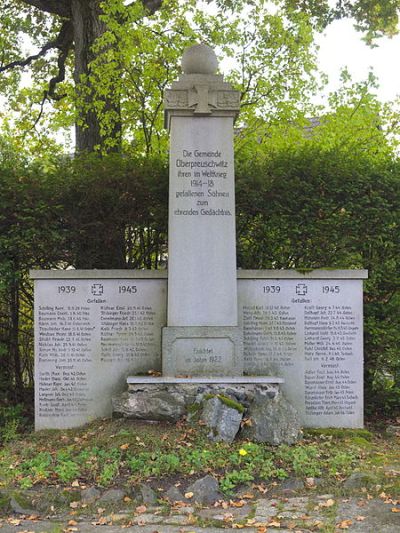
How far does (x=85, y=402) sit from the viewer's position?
23.8 feet

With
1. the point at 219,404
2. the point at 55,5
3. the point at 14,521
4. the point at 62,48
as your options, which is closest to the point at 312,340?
the point at 219,404

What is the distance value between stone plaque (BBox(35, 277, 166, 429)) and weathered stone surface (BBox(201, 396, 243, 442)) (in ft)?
4.09

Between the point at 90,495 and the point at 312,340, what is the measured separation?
3.28m

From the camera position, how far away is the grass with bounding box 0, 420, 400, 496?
5.41m

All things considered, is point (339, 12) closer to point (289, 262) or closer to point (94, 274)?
point (289, 262)

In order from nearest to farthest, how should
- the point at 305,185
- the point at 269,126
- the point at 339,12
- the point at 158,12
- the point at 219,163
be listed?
the point at 219,163 < the point at 305,185 < the point at 269,126 < the point at 158,12 < the point at 339,12

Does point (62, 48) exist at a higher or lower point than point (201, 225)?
higher

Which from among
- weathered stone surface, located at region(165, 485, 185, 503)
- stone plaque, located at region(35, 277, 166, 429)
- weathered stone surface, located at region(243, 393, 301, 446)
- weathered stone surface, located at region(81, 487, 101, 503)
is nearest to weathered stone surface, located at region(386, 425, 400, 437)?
weathered stone surface, located at region(243, 393, 301, 446)

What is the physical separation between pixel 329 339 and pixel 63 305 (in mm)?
3024

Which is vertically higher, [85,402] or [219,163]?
[219,163]

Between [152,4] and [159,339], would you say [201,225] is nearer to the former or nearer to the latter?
[159,339]

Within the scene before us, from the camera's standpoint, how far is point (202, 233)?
704 centimetres

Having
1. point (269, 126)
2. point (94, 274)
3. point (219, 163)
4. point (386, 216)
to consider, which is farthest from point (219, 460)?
point (269, 126)

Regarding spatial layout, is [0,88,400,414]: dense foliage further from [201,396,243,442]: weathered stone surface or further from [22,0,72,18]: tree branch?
[22,0,72,18]: tree branch
